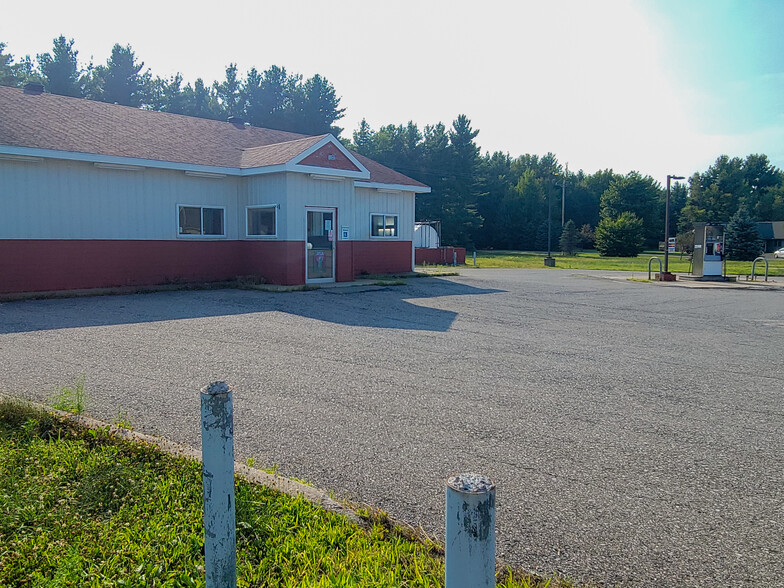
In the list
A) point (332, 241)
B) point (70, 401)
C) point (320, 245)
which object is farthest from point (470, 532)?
point (332, 241)

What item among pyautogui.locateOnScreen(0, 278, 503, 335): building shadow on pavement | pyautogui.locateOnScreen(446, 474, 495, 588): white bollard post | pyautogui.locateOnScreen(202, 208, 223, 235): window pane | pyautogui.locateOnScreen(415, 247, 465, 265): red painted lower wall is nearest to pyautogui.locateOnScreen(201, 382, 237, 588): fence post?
pyautogui.locateOnScreen(446, 474, 495, 588): white bollard post

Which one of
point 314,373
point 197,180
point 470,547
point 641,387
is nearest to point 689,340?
point 641,387

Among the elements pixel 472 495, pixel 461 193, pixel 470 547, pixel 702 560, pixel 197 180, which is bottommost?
pixel 702 560

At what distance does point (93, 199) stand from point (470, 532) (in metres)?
16.2

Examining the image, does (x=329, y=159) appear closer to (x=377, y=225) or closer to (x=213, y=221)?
(x=213, y=221)

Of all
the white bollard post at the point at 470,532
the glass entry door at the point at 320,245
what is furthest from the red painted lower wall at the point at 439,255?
the white bollard post at the point at 470,532

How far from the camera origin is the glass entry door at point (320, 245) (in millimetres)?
18316

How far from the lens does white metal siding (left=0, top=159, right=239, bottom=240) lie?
14.5m

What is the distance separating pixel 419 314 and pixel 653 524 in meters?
9.51

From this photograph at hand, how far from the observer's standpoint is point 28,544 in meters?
3.19

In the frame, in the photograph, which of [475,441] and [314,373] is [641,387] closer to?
[475,441]

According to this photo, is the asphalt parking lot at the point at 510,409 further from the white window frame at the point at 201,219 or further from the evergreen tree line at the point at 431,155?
the evergreen tree line at the point at 431,155

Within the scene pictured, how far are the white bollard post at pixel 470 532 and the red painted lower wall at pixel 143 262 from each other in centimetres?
1548

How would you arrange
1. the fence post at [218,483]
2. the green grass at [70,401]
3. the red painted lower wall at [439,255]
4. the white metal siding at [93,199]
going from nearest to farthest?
the fence post at [218,483] → the green grass at [70,401] → the white metal siding at [93,199] → the red painted lower wall at [439,255]
